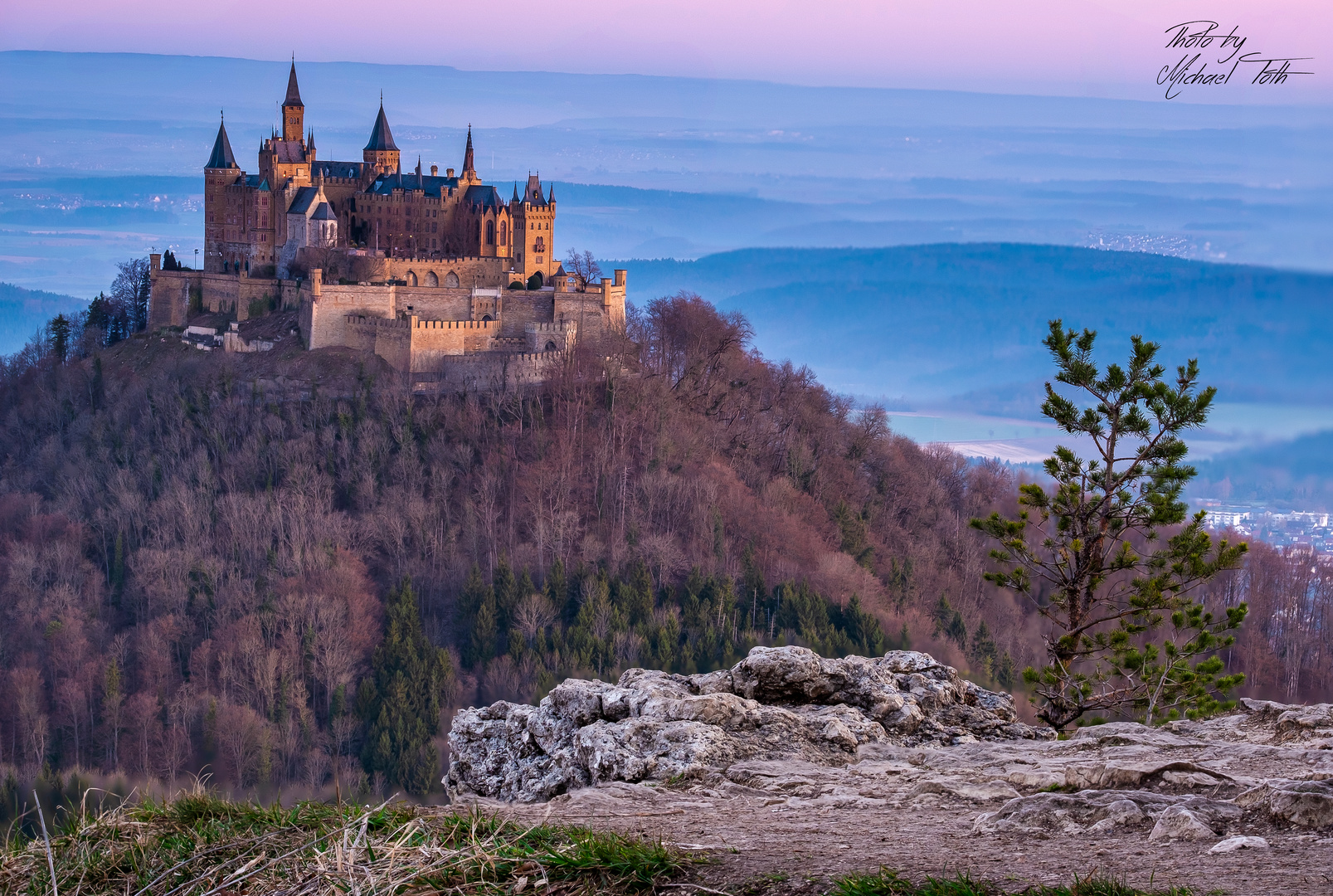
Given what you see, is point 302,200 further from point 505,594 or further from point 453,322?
point 505,594

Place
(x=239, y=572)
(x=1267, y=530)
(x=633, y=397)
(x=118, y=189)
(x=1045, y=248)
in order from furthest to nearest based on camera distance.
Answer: (x=118, y=189) → (x=1045, y=248) → (x=633, y=397) → (x=239, y=572) → (x=1267, y=530)

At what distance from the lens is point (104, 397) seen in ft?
208

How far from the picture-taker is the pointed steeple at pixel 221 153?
65812 millimetres

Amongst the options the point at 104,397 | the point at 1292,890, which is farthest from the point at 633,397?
the point at 1292,890

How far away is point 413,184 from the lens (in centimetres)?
6431

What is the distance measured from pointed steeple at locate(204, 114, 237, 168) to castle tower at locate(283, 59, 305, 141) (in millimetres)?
2685

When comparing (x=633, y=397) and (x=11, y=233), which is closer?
(x=633, y=397)

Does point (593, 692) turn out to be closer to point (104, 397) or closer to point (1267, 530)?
point (1267, 530)

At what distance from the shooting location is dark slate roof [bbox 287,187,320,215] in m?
61.8

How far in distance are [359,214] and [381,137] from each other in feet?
18.3

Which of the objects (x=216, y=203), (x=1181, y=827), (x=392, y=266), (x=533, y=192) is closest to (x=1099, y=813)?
(x=1181, y=827)

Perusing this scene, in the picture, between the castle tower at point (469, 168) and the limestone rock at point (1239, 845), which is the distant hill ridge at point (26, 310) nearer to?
the castle tower at point (469, 168)

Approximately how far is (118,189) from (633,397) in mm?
64759

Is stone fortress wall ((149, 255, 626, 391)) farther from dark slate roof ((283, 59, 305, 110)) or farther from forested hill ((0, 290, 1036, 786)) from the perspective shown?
dark slate roof ((283, 59, 305, 110))
